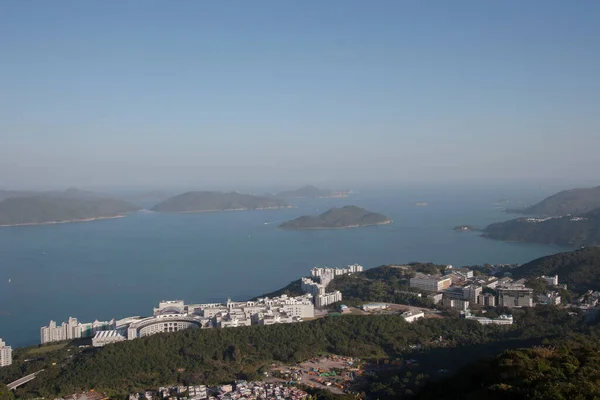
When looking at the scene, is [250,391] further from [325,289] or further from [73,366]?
[325,289]

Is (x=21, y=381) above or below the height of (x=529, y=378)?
below

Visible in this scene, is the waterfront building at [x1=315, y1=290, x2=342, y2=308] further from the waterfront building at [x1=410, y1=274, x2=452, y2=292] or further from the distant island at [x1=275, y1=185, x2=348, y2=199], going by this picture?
the distant island at [x1=275, y1=185, x2=348, y2=199]

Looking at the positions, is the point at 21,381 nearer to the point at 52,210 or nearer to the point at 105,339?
the point at 105,339

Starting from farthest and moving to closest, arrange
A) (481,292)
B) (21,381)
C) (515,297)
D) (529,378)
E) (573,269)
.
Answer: (573,269) → (481,292) → (515,297) → (21,381) → (529,378)

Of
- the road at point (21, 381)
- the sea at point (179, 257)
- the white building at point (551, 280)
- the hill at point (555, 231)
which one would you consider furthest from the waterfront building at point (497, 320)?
the hill at point (555, 231)

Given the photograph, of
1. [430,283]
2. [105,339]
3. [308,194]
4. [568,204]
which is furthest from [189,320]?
[308,194]
